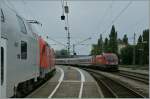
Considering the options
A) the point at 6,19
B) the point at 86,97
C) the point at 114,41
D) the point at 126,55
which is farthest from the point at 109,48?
the point at 6,19

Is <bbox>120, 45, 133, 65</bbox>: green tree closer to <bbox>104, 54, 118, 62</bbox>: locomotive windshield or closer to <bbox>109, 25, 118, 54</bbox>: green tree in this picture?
<bbox>109, 25, 118, 54</bbox>: green tree

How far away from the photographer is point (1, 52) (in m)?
9.21

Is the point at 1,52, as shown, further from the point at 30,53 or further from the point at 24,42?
the point at 30,53

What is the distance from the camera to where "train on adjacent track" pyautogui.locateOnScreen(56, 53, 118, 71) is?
55.1m

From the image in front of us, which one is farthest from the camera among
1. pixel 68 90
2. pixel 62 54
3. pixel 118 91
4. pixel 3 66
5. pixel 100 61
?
pixel 62 54

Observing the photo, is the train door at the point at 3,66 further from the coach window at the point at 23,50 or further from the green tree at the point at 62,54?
the green tree at the point at 62,54

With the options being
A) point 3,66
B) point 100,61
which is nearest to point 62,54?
point 100,61

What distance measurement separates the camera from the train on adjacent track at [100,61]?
55062 millimetres

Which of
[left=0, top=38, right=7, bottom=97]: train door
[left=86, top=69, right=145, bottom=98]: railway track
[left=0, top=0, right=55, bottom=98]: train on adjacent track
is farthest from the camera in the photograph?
[left=86, top=69, right=145, bottom=98]: railway track

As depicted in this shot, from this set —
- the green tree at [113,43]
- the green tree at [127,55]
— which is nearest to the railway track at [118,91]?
the green tree at [127,55]

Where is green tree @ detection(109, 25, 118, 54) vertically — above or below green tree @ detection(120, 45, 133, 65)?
above

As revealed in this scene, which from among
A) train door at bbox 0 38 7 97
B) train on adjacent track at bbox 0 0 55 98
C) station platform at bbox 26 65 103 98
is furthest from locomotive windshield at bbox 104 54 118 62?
train door at bbox 0 38 7 97

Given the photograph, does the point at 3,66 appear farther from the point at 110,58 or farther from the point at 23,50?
the point at 110,58

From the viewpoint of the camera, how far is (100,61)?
59.0 metres
